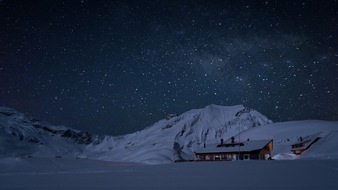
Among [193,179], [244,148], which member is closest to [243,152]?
[244,148]

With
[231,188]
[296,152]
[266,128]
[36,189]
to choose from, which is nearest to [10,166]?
[36,189]

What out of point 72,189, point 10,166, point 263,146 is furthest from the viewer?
point 263,146

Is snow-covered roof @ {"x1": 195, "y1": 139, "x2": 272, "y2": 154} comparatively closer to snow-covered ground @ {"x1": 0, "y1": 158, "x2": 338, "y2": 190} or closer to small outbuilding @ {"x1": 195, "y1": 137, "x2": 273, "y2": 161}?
small outbuilding @ {"x1": 195, "y1": 137, "x2": 273, "y2": 161}

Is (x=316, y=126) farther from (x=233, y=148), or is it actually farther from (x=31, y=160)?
(x=31, y=160)

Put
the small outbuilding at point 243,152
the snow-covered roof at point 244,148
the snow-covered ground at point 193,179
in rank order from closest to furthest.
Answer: the snow-covered ground at point 193,179 < the small outbuilding at point 243,152 < the snow-covered roof at point 244,148

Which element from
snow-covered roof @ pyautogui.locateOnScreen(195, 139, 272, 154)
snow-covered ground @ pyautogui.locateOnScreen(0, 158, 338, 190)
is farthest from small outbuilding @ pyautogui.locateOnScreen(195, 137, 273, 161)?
snow-covered ground @ pyautogui.locateOnScreen(0, 158, 338, 190)

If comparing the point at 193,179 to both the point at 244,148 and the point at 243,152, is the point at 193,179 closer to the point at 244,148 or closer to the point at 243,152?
the point at 243,152

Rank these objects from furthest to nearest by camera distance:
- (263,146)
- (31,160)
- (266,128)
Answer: (266,128) < (263,146) < (31,160)

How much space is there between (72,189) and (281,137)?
13797 centimetres

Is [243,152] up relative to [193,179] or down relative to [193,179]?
down

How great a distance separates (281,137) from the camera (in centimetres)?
13812

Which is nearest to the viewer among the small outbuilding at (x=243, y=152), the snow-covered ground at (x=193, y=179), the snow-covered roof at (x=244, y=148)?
the snow-covered ground at (x=193, y=179)

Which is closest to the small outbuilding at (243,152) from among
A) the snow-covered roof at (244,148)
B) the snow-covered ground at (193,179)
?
the snow-covered roof at (244,148)

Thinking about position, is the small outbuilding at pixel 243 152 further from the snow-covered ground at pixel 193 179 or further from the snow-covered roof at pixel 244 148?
the snow-covered ground at pixel 193 179
